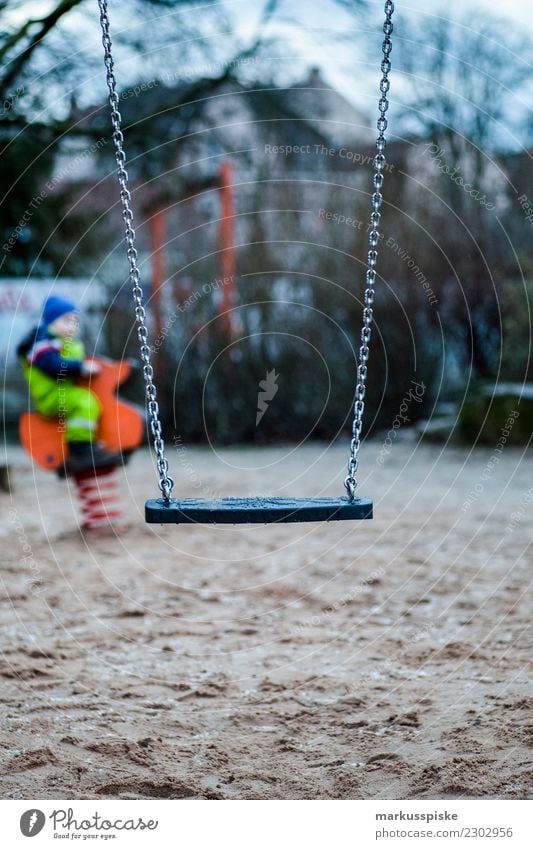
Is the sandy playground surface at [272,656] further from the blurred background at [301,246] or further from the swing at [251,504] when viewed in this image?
the blurred background at [301,246]

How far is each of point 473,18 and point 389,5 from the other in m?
6.48

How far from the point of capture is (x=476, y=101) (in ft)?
31.5

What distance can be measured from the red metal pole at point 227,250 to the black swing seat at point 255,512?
20.4 ft

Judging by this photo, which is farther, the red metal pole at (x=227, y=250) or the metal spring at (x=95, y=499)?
the red metal pole at (x=227, y=250)

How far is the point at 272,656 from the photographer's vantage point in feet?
11.4

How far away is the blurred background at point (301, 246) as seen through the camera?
834 centimetres

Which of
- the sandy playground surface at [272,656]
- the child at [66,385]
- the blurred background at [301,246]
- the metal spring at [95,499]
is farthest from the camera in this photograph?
the blurred background at [301,246]

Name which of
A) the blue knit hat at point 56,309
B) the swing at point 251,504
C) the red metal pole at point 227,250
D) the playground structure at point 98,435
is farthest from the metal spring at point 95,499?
the red metal pole at point 227,250

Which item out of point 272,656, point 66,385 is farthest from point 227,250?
point 272,656

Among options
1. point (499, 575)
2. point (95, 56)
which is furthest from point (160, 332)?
point (499, 575)

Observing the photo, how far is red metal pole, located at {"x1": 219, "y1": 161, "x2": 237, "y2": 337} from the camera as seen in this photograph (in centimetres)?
893

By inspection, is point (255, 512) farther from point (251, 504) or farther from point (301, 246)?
point (301, 246)

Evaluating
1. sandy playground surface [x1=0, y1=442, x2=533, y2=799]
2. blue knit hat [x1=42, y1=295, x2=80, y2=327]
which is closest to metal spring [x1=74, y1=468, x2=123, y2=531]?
sandy playground surface [x1=0, y1=442, x2=533, y2=799]
